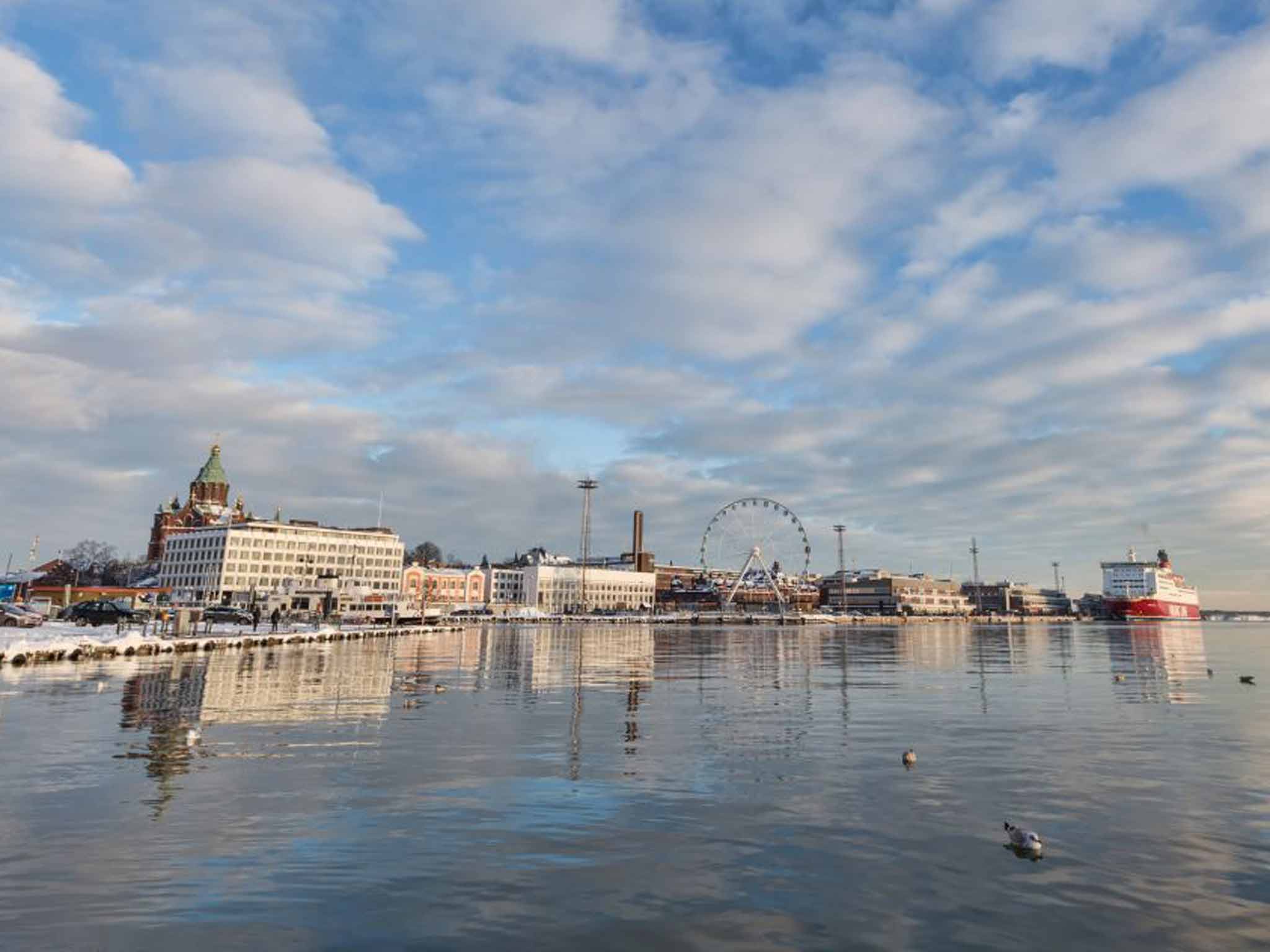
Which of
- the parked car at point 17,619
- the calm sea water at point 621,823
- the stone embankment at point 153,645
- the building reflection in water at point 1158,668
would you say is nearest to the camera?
the calm sea water at point 621,823

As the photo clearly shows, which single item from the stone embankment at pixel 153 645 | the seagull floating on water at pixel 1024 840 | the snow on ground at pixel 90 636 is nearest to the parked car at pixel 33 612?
the snow on ground at pixel 90 636

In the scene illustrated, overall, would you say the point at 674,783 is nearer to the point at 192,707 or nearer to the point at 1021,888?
the point at 1021,888

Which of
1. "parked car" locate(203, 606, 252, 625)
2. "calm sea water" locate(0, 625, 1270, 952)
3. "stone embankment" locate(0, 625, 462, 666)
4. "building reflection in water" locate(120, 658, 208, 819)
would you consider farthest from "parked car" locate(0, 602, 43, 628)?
"calm sea water" locate(0, 625, 1270, 952)

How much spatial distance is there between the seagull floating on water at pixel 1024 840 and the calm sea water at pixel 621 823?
297 millimetres

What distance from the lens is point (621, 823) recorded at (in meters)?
16.6

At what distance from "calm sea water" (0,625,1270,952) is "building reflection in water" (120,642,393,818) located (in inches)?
13.3

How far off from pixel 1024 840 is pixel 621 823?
24.6 ft

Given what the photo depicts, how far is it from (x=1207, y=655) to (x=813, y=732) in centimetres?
7712

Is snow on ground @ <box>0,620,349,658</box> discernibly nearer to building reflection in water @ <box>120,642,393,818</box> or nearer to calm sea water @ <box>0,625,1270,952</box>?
building reflection in water @ <box>120,642,393,818</box>

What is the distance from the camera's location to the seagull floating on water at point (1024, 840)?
14781 mm

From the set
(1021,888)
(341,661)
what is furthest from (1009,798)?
(341,661)

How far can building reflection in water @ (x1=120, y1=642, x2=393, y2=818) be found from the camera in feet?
77.2

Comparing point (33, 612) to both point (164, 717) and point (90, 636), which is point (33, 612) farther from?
point (164, 717)

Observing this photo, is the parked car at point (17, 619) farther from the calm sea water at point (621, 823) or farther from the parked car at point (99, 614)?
the calm sea water at point (621, 823)
